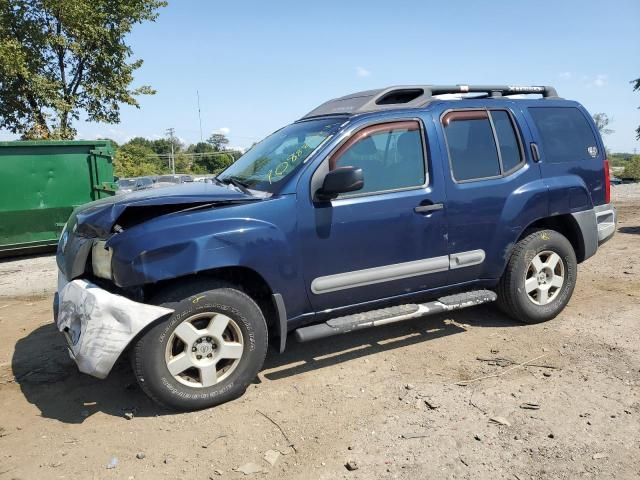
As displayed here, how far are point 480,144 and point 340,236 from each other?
1.65m

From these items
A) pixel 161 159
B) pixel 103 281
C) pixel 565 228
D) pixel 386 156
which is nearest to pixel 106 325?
pixel 103 281

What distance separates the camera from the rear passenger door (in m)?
4.22

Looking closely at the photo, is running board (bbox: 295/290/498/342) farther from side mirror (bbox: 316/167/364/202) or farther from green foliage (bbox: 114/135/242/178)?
green foliage (bbox: 114/135/242/178)

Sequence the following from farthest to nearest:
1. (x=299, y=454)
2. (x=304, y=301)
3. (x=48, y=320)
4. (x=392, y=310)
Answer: (x=48, y=320) < (x=392, y=310) < (x=304, y=301) < (x=299, y=454)

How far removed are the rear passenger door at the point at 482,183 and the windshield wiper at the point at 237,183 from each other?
63.1 inches

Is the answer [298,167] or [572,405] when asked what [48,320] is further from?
[572,405]

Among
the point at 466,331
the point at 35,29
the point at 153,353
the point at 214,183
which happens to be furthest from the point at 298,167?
the point at 35,29

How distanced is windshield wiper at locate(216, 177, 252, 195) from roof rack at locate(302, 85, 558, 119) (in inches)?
37.9

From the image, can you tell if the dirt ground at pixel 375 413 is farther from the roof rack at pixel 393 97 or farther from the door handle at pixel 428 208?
the roof rack at pixel 393 97

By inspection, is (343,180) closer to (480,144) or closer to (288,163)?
(288,163)

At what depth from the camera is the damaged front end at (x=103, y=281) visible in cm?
310

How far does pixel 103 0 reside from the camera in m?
16.1

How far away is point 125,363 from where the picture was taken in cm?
420

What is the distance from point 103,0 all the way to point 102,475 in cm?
1689
